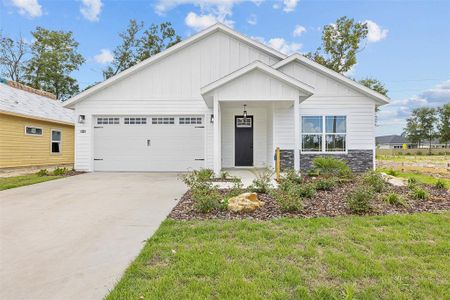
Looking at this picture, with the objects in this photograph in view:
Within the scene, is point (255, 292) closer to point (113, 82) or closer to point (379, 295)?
point (379, 295)

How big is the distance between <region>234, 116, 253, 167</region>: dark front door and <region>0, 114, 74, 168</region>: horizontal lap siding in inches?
397

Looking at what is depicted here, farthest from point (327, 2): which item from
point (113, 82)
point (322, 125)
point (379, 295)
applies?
point (379, 295)

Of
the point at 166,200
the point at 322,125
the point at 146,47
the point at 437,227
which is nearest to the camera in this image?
the point at 437,227

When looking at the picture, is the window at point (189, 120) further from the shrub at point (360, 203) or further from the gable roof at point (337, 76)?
the shrub at point (360, 203)

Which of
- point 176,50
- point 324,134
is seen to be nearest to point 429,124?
point 324,134

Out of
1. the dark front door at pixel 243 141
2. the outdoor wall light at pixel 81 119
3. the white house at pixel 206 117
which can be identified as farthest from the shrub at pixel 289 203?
the outdoor wall light at pixel 81 119

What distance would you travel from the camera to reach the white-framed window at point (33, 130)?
43.0ft

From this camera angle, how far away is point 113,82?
1162 centimetres

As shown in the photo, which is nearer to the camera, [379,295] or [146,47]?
[379,295]

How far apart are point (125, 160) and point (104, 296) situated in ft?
32.7

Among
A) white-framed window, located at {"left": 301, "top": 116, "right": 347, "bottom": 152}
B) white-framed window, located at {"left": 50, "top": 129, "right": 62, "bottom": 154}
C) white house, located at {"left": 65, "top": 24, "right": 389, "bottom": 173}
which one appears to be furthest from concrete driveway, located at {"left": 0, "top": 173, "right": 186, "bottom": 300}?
white-framed window, located at {"left": 50, "top": 129, "right": 62, "bottom": 154}

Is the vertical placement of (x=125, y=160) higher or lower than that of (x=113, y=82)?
lower

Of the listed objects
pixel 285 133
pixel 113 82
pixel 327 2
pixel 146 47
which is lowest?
pixel 285 133

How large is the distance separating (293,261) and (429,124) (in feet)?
197
